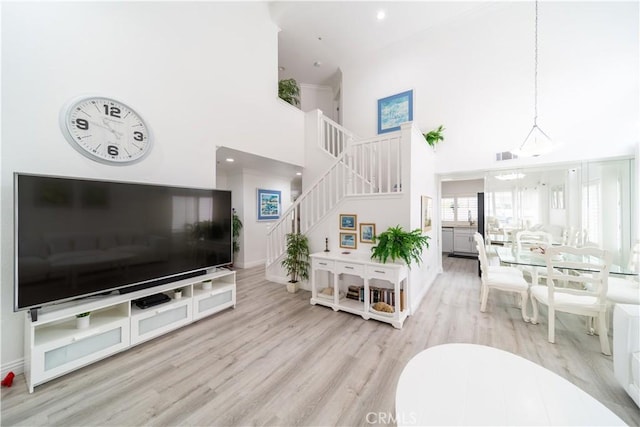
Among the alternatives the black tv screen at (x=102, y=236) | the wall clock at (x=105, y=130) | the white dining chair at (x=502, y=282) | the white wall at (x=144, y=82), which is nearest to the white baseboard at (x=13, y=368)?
the white wall at (x=144, y=82)

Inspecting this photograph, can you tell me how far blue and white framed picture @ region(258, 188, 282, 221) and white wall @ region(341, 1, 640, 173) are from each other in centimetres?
370

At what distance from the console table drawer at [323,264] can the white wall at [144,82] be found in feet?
6.19

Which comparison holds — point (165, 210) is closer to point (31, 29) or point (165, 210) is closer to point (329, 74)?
point (31, 29)

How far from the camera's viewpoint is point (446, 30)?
442cm

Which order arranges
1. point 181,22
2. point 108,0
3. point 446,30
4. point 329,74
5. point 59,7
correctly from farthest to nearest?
point 329,74
point 446,30
point 181,22
point 108,0
point 59,7

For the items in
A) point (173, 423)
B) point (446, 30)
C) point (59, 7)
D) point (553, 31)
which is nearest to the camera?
point (173, 423)

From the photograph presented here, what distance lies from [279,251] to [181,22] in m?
3.74

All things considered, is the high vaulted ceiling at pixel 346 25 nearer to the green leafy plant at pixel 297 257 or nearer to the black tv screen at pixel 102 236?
the black tv screen at pixel 102 236

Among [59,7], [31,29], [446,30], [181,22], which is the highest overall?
[446,30]

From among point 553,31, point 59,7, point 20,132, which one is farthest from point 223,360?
point 553,31

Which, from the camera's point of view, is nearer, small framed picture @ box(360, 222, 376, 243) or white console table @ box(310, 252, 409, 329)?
white console table @ box(310, 252, 409, 329)

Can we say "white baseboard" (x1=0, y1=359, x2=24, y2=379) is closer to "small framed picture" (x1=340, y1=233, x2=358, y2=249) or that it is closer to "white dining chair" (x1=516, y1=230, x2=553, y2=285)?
"small framed picture" (x1=340, y1=233, x2=358, y2=249)

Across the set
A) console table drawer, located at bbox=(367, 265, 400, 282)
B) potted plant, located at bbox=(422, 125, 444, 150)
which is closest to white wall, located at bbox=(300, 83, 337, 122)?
potted plant, located at bbox=(422, 125, 444, 150)

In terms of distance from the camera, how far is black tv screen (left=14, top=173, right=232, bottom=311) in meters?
1.69
